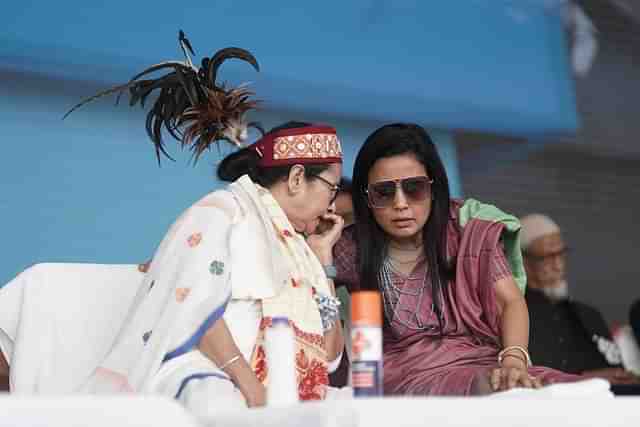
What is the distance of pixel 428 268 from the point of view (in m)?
3.14

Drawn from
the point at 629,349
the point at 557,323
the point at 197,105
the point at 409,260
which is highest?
the point at 197,105

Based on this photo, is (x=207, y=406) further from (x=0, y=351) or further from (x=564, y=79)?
(x=564, y=79)

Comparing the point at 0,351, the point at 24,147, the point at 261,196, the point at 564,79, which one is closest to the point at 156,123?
the point at 261,196

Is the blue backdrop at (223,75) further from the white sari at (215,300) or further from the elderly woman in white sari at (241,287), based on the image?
the white sari at (215,300)

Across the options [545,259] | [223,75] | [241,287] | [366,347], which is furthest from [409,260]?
[545,259]

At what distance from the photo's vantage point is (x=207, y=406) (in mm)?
2156

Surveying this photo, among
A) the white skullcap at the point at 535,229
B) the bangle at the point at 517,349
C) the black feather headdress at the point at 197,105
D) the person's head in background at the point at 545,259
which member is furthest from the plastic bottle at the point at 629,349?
the black feather headdress at the point at 197,105

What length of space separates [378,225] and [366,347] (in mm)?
1339

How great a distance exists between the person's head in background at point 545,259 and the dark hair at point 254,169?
2.60 meters

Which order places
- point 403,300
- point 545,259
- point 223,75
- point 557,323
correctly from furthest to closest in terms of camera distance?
point 545,259, point 557,323, point 223,75, point 403,300

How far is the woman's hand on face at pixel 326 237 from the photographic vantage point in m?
3.11

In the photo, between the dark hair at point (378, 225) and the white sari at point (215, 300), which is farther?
the dark hair at point (378, 225)

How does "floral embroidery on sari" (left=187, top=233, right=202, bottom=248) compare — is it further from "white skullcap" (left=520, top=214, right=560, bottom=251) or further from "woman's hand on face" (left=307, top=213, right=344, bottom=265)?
"white skullcap" (left=520, top=214, right=560, bottom=251)

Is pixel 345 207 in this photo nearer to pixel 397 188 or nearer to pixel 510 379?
pixel 397 188
